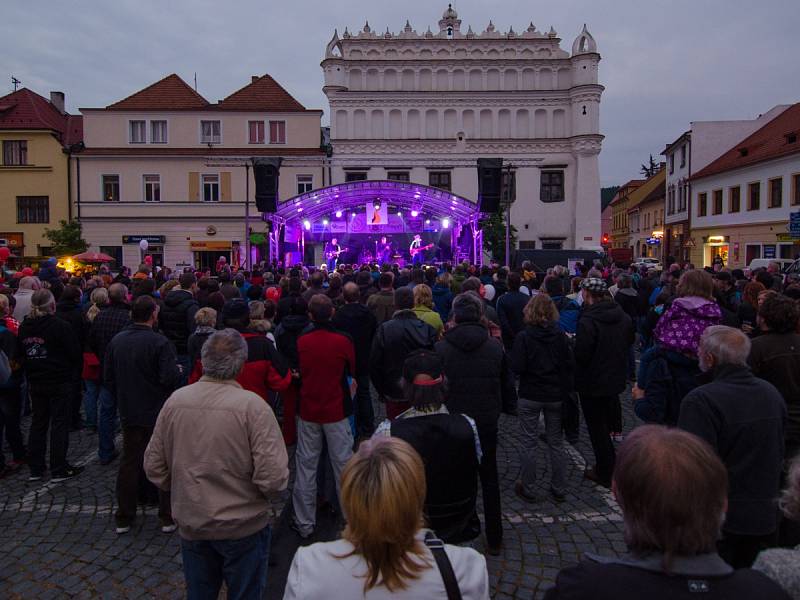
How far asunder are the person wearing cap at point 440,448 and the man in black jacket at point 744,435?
1.25 meters

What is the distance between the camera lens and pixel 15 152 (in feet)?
110

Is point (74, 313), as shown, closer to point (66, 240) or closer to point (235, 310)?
point (235, 310)

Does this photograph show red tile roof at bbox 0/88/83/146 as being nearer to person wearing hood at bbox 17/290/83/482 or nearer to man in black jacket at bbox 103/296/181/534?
person wearing hood at bbox 17/290/83/482

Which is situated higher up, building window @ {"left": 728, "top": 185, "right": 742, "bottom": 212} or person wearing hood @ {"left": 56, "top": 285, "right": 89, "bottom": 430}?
building window @ {"left": 728, "top": 185, "right": 742, "bottom": 212}

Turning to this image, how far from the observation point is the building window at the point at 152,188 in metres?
33.9

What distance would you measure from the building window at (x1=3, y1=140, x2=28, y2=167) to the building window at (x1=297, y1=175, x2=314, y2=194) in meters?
15.7

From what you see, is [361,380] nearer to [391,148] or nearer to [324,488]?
Result: [324,488]

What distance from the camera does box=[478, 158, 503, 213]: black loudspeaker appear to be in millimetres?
19625

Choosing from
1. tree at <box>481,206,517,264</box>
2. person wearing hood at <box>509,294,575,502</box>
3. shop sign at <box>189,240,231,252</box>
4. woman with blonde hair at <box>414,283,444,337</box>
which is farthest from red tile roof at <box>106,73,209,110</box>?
person wearing hood at <box>509,294,575,502</box>

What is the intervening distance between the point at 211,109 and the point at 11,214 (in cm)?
1302

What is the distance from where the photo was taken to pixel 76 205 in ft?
110

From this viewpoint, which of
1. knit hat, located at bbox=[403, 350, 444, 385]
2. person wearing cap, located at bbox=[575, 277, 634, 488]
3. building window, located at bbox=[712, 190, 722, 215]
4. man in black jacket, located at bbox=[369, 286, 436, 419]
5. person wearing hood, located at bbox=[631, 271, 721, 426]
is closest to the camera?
knit hat, located at bbox=[403, 350, 444, 385]

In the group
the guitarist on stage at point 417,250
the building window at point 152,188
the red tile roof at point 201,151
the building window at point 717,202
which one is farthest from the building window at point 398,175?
the building window at point 717,202

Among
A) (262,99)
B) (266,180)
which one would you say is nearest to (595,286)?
(266,180)
